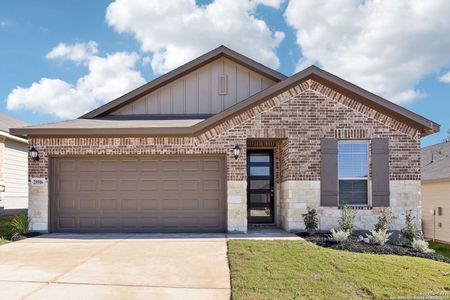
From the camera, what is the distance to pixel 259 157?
Answer: 1231 centimetres

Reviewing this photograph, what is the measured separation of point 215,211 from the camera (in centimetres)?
1073

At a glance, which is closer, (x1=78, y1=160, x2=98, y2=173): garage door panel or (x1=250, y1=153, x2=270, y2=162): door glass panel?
(x1=78, y1=160, x2=98, y2=173): garage door panel

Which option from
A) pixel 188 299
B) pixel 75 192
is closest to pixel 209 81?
pixel 75 192

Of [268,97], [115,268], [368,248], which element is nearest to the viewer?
[115,268]

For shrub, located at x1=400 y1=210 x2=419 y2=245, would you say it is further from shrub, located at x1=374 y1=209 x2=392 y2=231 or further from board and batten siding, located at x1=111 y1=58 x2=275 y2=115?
board and batten siding, located at x1=111 y1=58 x2=275 y2=115

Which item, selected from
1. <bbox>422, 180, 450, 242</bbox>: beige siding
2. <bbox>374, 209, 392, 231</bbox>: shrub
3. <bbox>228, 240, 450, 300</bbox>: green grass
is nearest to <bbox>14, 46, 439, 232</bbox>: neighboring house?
<bbox>374, 209, 392, 231</bbox>: shrub

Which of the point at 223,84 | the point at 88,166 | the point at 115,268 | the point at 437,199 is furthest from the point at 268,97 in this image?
the point at 437,199

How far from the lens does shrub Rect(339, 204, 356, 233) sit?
9.79m

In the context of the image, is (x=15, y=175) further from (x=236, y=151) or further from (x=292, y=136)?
(x=292, y=136)

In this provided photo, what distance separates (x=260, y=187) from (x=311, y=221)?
2573 millimetres

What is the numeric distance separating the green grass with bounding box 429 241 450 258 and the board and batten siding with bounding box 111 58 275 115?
8978mm

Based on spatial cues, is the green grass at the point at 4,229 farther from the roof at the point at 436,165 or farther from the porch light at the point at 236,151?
the roof at the point at 436,165

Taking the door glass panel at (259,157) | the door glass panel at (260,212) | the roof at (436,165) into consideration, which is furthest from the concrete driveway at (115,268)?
the roof at (436,165)

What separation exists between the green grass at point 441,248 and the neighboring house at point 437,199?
0.41m
